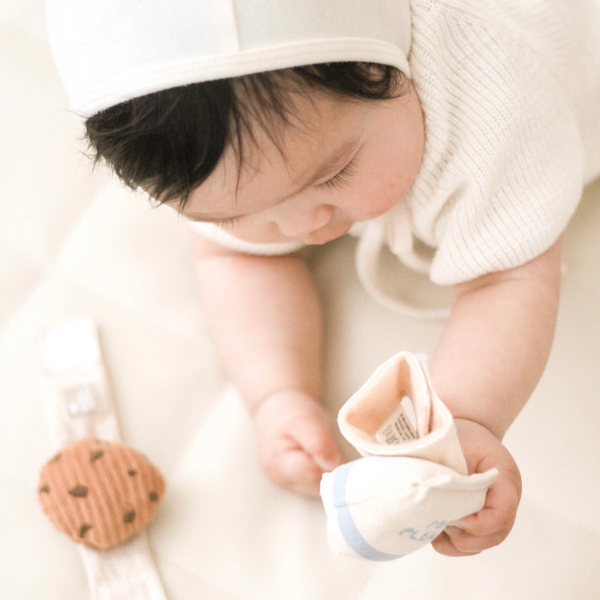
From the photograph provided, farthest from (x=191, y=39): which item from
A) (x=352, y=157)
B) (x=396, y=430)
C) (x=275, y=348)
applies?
(x=275, y=348)

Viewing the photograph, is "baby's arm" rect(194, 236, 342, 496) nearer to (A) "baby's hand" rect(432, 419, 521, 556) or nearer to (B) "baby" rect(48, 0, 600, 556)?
(B) "baby" rect(48, 0, 600, 556)

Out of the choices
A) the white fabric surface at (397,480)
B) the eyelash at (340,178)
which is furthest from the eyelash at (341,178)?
the white fabric surface at (397,480)

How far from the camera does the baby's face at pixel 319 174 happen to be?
0.45 metres

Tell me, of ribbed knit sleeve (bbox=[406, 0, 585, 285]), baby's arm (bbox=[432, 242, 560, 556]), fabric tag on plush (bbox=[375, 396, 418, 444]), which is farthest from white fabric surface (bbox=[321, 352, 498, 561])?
ribbed knit sleeve (bbox=[406, 0, 585, 285])

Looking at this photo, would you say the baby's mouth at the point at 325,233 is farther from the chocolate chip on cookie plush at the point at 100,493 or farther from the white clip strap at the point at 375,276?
the chocolate chip on cookie plush at the point at 100,493

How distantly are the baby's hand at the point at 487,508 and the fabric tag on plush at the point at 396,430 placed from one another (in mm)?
67

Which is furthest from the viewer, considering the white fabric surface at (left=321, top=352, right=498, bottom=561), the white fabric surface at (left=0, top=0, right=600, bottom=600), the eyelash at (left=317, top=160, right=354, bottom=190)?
the white fabric surface at (left=0, top=0, right=600, bottom=600)

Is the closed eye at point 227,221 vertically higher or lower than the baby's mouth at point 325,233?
higher

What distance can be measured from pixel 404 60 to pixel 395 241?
21 cm

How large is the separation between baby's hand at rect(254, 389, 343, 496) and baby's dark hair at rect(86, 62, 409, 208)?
279 mm

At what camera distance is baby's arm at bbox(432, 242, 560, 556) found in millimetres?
565

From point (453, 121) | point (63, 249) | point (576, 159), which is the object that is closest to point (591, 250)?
point (576, 159)

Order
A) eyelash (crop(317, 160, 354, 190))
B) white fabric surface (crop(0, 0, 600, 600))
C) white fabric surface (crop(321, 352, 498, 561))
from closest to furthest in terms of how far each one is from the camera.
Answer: white fabric surface (crop(321, 352, 498, 561)) < eyelash (crop(317, 160, 354, 190)) < white fabric surface (crop(0, 0, 600, 600))

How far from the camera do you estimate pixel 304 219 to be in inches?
20.8
